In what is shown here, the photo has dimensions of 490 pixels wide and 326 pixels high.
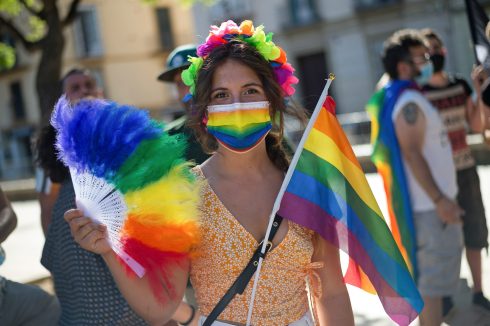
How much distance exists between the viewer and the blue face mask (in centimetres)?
429

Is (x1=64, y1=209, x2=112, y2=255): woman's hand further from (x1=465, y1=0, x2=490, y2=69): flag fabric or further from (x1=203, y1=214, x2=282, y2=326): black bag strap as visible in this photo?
(x1=465, y1=0, x2=490, y2=69): flag fabric

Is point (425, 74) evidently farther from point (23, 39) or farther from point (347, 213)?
point (23, 39)

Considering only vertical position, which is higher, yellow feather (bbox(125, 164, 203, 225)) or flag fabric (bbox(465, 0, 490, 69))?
flag fabric (bbox(465, 0, 490, 69))

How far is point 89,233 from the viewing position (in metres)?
1.89

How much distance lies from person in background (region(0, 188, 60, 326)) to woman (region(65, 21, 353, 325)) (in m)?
0.90

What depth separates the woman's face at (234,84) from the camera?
2193mm

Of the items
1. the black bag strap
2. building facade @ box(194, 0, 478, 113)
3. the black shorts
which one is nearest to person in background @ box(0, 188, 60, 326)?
the black bag strap

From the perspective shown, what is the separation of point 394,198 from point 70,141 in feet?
8.70

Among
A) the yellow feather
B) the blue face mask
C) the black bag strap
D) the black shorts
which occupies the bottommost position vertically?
the black shorts

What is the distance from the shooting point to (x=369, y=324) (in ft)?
15.9

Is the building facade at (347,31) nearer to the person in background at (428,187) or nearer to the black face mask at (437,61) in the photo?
the black face mask at (437,61)

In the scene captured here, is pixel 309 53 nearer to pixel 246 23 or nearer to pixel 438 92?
pixel 438 92

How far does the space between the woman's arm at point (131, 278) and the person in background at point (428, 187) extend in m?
2.36

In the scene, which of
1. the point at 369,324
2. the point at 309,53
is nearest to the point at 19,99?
the point at 309,53
